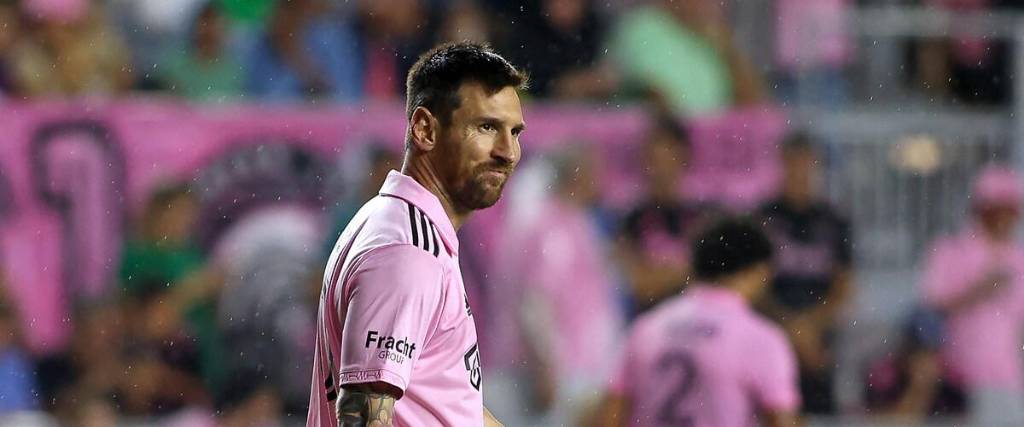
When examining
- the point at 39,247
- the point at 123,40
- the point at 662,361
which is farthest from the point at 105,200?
the point at 662,361

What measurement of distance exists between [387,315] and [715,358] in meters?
2.92

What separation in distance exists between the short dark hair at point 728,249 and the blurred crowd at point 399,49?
3.18m

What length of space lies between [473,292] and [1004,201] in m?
2.88

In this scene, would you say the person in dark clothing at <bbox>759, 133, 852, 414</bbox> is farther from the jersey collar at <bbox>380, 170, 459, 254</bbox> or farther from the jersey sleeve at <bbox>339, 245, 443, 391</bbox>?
the jersey sleeve at <bbox>339, 245, 443, 391</bbox>

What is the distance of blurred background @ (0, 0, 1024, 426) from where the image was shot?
28.4ft

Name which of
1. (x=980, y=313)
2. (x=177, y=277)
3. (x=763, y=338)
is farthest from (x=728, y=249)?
(x=980, y=313)

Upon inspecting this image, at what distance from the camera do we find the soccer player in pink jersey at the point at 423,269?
10.9 ft

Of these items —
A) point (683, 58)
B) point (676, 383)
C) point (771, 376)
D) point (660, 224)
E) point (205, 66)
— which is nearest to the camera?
point (771, 376)

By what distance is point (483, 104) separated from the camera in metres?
3.62

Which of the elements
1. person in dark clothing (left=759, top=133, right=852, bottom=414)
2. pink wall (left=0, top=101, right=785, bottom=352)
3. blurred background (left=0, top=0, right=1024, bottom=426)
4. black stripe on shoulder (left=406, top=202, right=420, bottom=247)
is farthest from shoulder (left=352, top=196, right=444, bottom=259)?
person in dark clothing (left=759, top=133, right=852, bottom=414)

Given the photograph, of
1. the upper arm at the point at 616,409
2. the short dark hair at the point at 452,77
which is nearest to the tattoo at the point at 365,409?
the short dark hair at the point at 452,77

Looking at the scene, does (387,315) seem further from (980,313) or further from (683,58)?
(683,58)

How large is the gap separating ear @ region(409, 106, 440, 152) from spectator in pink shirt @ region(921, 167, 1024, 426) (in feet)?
20.5

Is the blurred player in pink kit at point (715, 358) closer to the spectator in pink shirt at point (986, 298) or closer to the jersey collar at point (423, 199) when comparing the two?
the jersey collar at point (423, 199)
